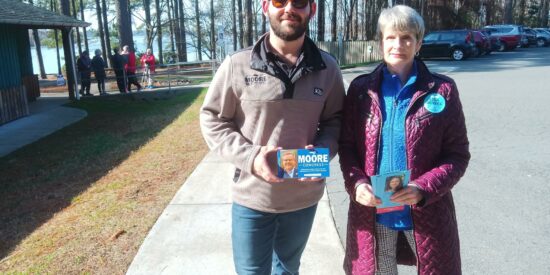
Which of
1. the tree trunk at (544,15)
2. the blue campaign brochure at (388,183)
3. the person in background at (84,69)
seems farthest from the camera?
the tree trunk at (544,15)

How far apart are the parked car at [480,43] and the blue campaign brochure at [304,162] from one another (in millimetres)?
24648

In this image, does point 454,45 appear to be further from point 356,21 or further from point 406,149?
point 406,149

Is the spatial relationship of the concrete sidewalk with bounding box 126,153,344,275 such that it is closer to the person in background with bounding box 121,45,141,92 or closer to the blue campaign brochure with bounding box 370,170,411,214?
the blue campaign brochure with bounding box 370,170,411,214

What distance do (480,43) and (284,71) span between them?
25.9 metres

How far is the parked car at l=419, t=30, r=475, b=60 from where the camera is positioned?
76.5ft

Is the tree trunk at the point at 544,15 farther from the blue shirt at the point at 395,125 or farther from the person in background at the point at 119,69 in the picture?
the blue shirt at the point at 395,125

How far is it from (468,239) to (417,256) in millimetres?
1905

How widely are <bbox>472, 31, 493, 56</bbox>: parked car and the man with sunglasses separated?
958 inches

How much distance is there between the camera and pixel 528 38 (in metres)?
35.8

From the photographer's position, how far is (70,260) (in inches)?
141

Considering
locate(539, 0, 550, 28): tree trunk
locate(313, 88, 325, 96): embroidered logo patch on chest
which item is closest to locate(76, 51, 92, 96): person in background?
locate(313, 88, 325, 96): embroidered logo patch on chest

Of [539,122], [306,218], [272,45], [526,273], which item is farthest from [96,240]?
[539,122]

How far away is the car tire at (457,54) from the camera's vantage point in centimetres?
2341

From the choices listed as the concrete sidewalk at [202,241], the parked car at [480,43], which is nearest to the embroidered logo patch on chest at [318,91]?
the concrete sidewalk at [202,241]
